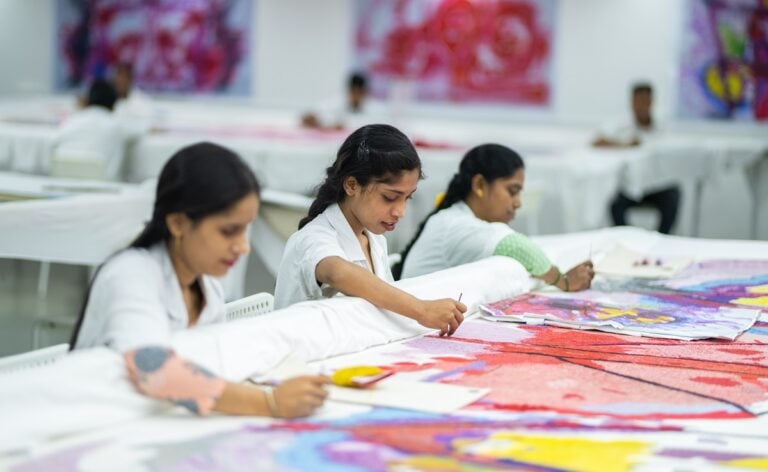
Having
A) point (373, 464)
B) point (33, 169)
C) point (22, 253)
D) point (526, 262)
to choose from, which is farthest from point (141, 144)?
point (373, 464)

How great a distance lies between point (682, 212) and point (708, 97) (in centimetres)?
95

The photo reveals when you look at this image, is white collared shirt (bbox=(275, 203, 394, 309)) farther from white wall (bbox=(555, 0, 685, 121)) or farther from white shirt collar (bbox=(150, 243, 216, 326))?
white wall (bbox=(555, 0, 685, 121))

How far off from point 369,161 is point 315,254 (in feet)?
0.93

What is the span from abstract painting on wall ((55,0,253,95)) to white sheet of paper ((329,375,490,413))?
30.0ft

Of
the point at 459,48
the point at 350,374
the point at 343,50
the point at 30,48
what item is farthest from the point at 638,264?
the point at 30,48

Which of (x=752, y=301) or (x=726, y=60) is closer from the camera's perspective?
(x=752, y=301)

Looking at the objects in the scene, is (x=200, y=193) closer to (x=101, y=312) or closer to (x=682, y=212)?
(x=101, y=312)

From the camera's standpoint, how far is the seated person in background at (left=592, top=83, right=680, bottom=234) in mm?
7366

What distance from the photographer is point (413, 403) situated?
6.45 ft

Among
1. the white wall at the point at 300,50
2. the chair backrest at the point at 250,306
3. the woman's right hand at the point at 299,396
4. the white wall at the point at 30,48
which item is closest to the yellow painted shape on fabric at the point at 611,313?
the chair backrest at the point at 250,306

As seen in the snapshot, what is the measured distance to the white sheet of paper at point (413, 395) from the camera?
1.96 m

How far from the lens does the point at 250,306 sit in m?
2.72

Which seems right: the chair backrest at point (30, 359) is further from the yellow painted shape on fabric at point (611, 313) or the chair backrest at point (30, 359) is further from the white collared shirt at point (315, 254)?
the yellow painted shape on fabric at point (611, 313)

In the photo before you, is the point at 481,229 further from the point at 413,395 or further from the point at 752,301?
the point at 413,395
